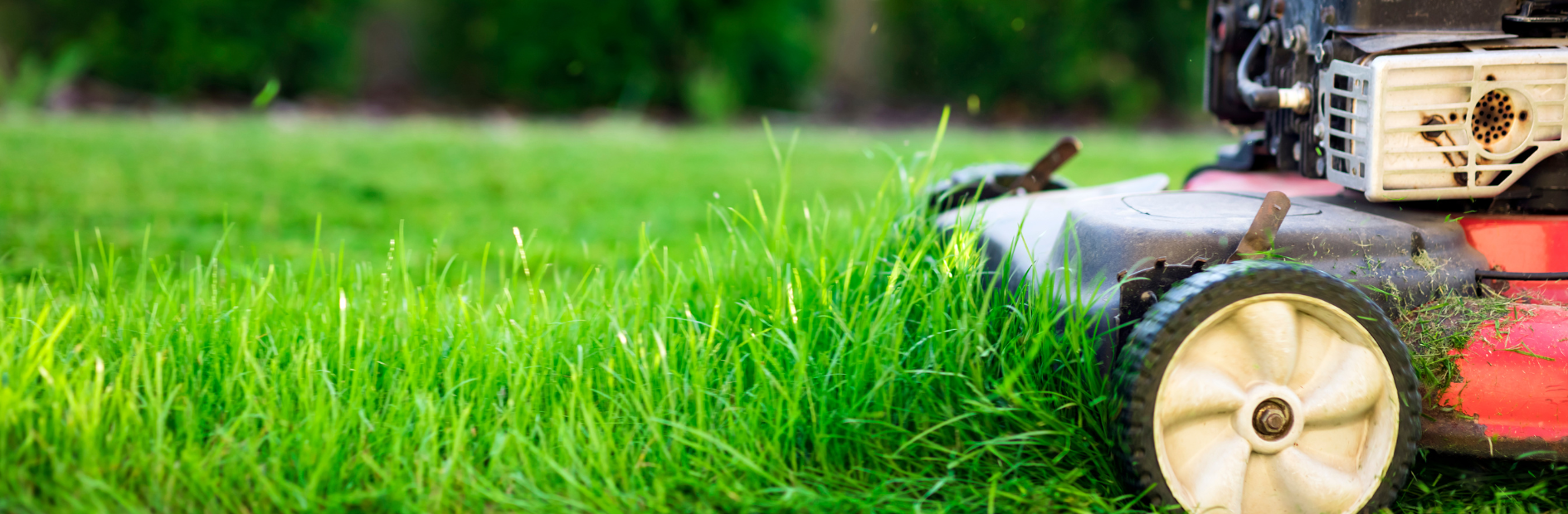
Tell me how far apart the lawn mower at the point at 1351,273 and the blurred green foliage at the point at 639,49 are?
4.87m

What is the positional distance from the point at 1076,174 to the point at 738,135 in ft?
7.52

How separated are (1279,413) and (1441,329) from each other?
0.35 m

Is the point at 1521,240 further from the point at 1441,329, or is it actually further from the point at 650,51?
the point at 650,51

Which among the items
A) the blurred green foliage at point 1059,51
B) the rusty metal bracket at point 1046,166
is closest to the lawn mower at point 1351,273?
the rusty metal bracket at point 1046,166

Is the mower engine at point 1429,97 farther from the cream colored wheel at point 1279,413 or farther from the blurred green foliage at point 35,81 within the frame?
the blurred green foliage at point 35,81

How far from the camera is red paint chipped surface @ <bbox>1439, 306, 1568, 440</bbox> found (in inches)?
65.0

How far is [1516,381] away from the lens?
5.45 ft

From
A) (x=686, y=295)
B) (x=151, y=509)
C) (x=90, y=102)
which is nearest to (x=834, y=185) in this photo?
(x=686, y=295)

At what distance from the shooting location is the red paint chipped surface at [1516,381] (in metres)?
1.65

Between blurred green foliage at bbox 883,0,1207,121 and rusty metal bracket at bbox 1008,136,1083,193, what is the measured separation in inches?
202

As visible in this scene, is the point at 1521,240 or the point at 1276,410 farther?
the point at 1521,240

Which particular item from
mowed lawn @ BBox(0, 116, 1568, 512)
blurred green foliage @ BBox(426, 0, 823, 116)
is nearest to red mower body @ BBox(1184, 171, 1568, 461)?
mowed lawn @ BBox(0, 116, 1568, 512)

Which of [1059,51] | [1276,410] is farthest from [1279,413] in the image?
[1059,51]

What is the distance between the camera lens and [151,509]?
5.00 ft
